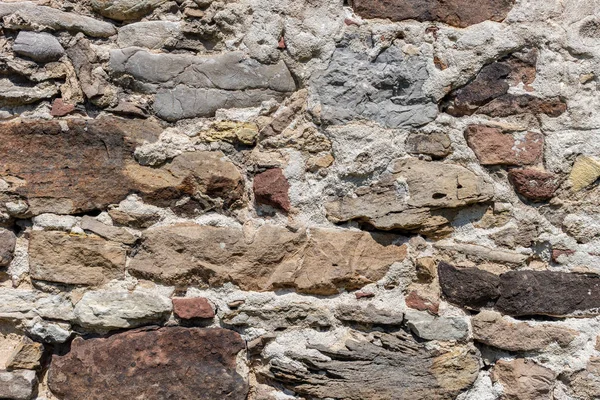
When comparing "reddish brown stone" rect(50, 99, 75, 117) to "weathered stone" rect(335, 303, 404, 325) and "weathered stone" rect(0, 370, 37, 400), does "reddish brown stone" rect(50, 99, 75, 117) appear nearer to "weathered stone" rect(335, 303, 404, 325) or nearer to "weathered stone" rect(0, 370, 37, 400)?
"weathered stone" rect(0, 370, 37, 400)

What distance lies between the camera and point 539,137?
1618mm

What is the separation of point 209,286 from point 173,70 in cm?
60

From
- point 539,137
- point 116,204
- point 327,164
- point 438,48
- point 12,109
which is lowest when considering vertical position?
point 116,204

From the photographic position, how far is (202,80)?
1.59 meters

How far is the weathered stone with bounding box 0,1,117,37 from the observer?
1530 mm

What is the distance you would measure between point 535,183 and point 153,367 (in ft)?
3.77

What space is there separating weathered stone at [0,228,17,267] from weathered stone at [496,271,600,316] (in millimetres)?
1328

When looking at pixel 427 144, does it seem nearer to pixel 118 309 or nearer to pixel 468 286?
pixel 468 286

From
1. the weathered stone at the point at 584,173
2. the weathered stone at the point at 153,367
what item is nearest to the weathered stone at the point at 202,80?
the weathered stone at the point at 153,367

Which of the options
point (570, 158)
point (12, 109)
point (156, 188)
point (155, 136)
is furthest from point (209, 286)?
point (570, 158)

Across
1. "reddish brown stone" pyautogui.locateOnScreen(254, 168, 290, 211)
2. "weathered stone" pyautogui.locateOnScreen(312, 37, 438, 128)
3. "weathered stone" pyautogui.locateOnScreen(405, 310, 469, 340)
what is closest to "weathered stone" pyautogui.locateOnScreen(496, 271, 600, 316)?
"weathered stone" pyautogui.locateOnScreen(405, 310, 469, 340)

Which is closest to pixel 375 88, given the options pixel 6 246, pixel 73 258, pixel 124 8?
pixel 124 8

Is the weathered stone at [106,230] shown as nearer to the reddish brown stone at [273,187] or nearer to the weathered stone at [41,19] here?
the reddish brown stone at [273,187]

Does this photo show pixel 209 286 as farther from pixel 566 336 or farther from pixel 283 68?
pixel 566 336
